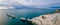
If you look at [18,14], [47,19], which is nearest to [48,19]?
[47,19]

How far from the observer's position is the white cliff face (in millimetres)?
1280

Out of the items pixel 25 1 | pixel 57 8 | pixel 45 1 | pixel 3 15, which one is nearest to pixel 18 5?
pixel 25 1

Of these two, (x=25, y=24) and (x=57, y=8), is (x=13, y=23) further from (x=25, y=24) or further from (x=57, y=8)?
(x=57, y=8)

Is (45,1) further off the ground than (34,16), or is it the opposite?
(45,1)

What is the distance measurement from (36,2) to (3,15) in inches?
16.1

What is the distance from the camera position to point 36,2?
4.26 ft

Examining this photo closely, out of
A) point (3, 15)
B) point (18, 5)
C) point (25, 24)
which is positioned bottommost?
point (25, 24)

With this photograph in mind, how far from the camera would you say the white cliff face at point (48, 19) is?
1280mm

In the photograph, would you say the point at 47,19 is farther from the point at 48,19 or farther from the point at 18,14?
the point at 18,14

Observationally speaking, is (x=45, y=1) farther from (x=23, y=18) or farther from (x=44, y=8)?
(x=23, y=18)

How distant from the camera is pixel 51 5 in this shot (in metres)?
1.29

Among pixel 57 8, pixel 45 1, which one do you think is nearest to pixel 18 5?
pixel 45 1

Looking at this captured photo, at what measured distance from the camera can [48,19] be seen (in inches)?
50.6

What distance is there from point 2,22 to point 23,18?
25 cm
